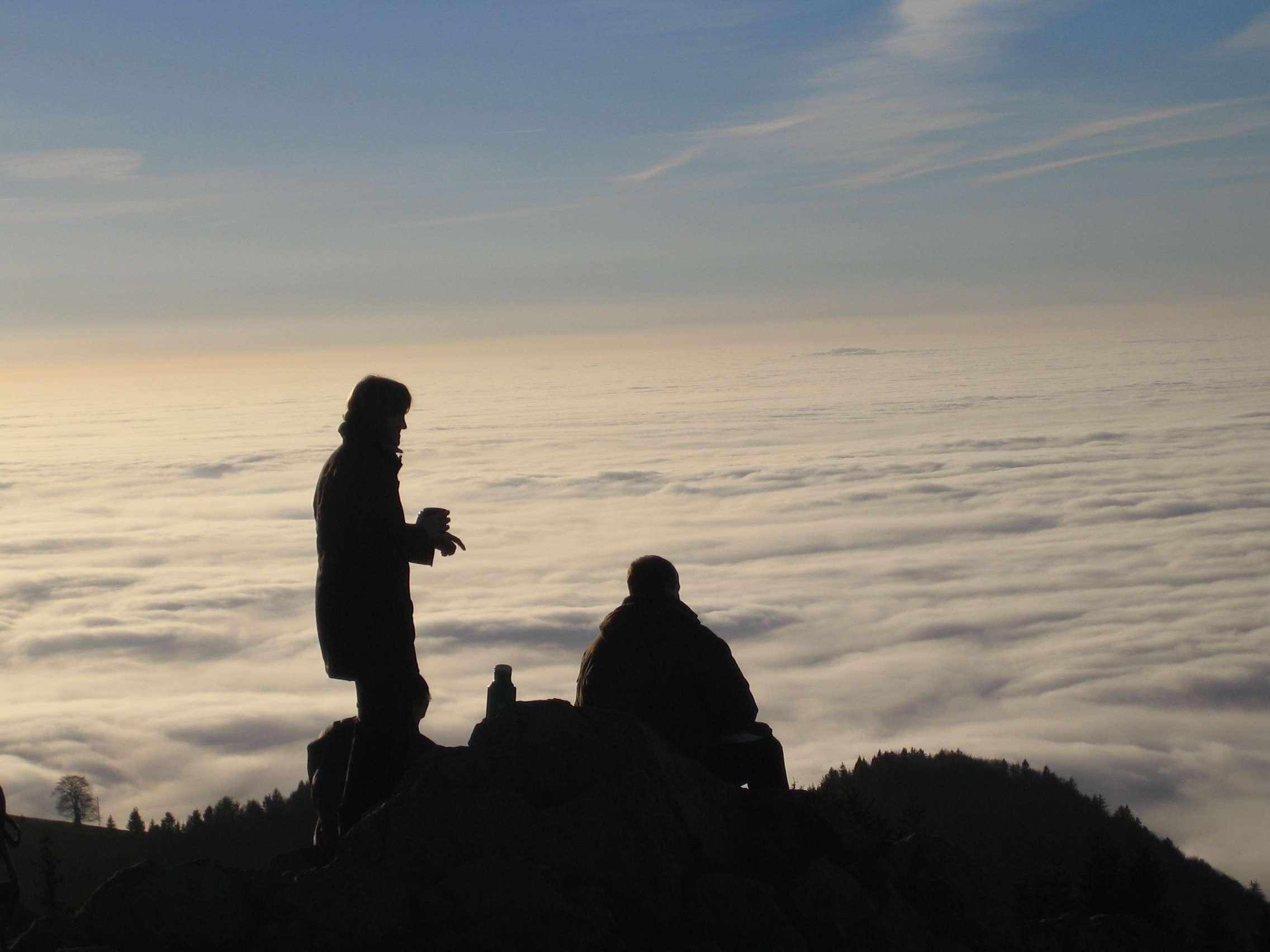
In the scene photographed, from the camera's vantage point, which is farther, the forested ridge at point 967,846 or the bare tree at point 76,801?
the bare tree at point 76,801

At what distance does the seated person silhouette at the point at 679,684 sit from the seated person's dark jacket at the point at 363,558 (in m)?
1.07

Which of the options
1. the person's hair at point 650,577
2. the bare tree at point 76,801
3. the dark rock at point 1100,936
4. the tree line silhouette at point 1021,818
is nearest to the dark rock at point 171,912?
the person's hair at point 650,577

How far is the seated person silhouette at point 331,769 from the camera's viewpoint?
5.21 m

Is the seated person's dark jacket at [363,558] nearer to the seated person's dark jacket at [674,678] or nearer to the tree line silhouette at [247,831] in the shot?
the seated person's dark jacket at [674,678]

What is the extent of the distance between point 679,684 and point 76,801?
45.8 metres

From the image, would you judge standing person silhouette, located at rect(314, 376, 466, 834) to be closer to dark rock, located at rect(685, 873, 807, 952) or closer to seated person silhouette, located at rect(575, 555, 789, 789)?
seated person silhouette, located at rect(575, 555, 789, 789)

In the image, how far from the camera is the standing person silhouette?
4.68 m

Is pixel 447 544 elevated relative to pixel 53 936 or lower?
elevated

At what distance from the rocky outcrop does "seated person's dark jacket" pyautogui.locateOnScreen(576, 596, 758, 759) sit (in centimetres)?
55

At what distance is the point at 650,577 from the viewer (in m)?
5.54

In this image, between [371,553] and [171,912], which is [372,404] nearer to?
[371,553]

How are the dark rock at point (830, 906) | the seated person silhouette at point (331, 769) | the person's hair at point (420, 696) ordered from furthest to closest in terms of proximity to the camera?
the seated person silhouette at point (331, 769), the person's hair at point (420, 696), the dark rock at point (830, 906)

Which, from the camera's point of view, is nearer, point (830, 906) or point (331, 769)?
point (830, 906)

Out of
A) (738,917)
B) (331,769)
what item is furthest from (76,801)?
(738,917)
